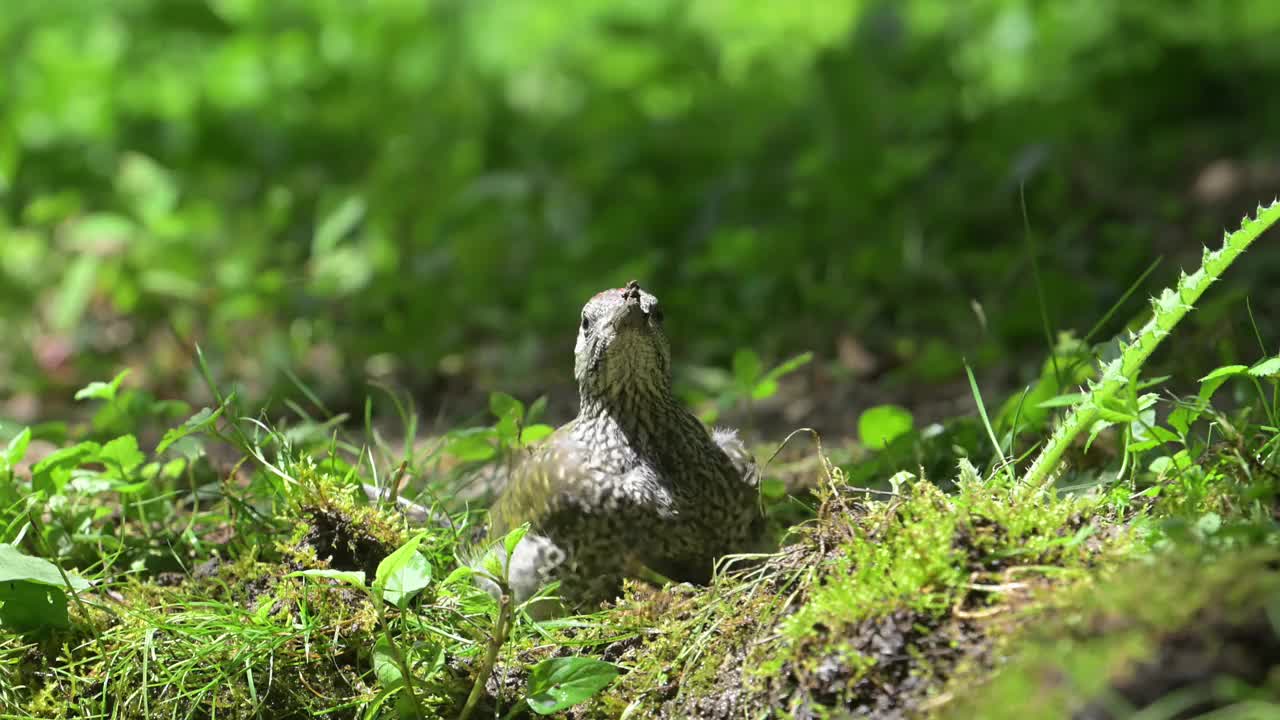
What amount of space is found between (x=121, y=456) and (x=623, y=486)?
52.0 inches

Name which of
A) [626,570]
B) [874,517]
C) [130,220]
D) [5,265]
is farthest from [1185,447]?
[5,265]

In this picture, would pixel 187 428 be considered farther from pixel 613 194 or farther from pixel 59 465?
pixel 613 194

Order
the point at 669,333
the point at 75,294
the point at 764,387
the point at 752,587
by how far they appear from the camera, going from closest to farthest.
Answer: the point at 752,587
the point at 764,387
the point at 669,333
the point at 75,294

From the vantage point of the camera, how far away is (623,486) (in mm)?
3340

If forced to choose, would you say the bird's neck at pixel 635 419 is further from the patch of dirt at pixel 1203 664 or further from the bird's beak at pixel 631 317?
the patch of dirt at pixel 1203 664

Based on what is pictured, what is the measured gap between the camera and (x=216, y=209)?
696cm

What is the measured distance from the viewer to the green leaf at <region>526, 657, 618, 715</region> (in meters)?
2.69

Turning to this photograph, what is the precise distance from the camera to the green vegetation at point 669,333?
8.40ft

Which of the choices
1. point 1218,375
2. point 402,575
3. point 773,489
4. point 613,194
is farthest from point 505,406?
point 613,194

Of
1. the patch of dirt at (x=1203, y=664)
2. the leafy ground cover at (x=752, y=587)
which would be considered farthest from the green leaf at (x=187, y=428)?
the patch of dirt at (x=1203, y=664)

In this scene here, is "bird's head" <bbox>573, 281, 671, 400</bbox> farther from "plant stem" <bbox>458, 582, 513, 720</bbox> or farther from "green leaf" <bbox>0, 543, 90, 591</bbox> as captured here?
"green leaf" <bbox>0, 543, 90, 591</bbox>

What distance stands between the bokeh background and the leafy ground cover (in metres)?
1.53

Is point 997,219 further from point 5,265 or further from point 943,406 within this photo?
point 5,265

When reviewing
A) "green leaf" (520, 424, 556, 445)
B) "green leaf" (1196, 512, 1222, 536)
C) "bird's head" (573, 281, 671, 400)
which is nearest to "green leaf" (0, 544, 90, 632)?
"green leaf" (520, 424, 556, 445)
